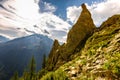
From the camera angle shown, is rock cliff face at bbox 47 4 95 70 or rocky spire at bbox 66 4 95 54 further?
rocky spire at bbox 66 4 95 54

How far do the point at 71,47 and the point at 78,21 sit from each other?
11.2m

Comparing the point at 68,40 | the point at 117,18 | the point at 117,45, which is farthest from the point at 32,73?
the point at 117,45

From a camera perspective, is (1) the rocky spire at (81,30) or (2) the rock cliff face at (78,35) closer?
(2) the rock cliff face at (78,35)

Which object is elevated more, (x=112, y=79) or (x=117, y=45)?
(x=117, y=45)

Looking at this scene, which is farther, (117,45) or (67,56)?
(67,56)

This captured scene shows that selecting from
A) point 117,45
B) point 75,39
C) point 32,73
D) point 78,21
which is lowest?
point 117,45

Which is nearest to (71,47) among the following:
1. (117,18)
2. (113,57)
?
(117,18)

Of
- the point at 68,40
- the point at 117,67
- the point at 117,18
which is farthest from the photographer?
the point at 68,40

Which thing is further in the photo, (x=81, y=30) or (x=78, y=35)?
(x=81, y=30)

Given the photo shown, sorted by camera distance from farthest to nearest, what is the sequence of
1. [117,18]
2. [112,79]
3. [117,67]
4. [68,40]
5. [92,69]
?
1. [68,40]
2. [117,18]
3. [92,69]
4. [117,67]
5. [112,79]

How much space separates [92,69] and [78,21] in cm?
4716

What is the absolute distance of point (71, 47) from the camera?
65.2 m

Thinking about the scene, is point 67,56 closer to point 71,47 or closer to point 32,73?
point 71,47

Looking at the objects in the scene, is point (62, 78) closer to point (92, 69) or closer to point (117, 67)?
point (92, 69)
